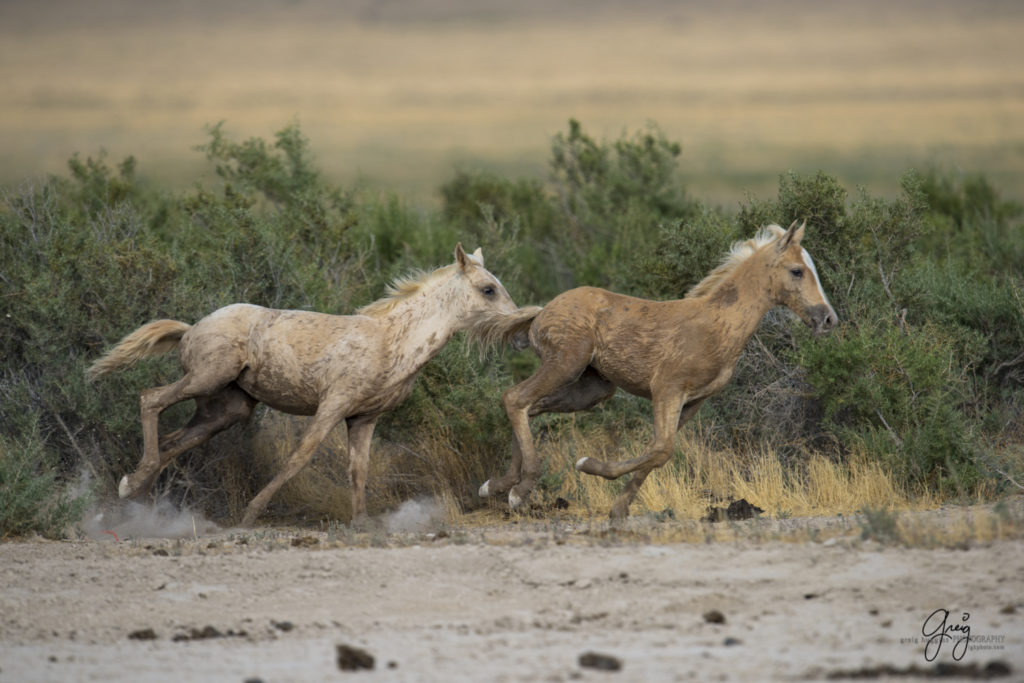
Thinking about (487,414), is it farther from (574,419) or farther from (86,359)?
(86,359)

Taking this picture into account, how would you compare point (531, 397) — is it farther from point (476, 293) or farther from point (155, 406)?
point (155, 406)

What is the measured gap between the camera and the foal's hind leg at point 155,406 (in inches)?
371

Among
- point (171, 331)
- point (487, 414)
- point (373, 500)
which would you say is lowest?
point (373, 500)

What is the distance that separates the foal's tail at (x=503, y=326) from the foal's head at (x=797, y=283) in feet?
6.47

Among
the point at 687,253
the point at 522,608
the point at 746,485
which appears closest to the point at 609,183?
the point at 687,253

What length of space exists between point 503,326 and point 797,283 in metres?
2.45

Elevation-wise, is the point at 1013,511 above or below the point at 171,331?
below

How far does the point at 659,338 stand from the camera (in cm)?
923

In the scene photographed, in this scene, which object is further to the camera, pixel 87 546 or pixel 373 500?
pixel 373 500

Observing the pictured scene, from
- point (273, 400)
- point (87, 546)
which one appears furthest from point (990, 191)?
point (87, 546)

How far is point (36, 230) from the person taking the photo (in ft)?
39.3

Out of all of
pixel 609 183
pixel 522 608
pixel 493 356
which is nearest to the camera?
pixel 522 608

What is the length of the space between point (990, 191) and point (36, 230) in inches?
769

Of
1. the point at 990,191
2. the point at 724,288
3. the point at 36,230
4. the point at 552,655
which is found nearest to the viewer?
the point at 552,655
